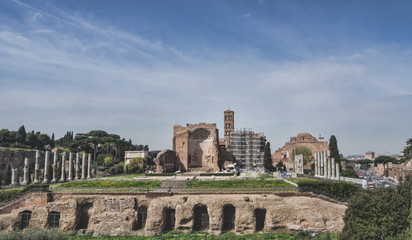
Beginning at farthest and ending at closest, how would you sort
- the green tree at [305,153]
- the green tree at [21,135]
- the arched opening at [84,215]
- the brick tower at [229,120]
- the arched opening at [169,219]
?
the brick tower at [229,120] < the green tree at [21,135] < the green tree at [305,153] < the arched opening at [84,215] < the arched opening at [169,219]

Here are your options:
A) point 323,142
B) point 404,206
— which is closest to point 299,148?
point 323,142

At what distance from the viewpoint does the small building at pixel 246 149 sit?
69.5 metres

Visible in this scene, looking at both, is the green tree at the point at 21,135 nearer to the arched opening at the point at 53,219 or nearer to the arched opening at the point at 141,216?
the arched opening at the point at 53,219

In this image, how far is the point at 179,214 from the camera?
2459cm

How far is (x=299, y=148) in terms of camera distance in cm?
6481

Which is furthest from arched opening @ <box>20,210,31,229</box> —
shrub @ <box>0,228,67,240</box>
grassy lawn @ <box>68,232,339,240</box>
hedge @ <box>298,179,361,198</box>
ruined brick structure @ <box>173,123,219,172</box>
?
ruined brick structure @ <box>173,123,219,172</box>

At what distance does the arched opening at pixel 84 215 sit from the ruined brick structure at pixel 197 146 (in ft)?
73.2

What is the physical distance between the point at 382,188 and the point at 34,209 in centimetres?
2536

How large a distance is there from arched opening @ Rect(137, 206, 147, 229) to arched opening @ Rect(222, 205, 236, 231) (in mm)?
6655

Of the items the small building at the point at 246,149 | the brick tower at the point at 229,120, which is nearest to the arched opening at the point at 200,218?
the small building at the point at 246,149

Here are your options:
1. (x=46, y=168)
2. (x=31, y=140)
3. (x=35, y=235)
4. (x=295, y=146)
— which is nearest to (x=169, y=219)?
(x=35, y=235)

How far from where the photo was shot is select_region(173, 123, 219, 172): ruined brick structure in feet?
160

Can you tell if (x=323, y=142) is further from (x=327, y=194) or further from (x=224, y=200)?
(x=224, y=200)

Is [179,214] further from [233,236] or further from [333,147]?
[333,147]
